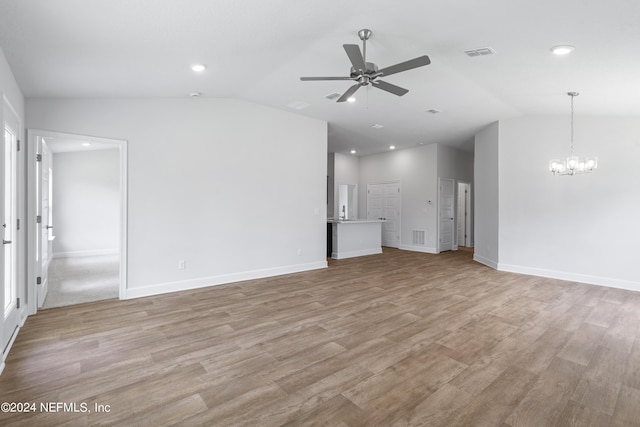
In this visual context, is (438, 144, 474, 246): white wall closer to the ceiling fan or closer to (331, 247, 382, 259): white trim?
(331, 247, 382, 259): white trim

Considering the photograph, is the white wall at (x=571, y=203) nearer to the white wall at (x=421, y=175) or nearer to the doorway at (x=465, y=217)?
the white wall at (x=421, y=175)

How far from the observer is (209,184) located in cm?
504

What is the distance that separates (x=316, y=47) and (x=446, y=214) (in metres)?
7.08

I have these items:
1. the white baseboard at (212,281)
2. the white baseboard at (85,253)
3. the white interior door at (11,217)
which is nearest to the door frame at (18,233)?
the white interior door at (11,217)

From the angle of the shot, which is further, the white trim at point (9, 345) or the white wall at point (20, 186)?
the white wall at point (20, 186)

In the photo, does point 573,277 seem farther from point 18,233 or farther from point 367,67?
point 18,233

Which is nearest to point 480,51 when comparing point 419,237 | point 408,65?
point 408,65

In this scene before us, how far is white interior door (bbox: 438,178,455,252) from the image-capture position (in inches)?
352

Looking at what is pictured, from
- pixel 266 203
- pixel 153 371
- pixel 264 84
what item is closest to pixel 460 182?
pixel 266 203

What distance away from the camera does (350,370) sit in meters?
2.46

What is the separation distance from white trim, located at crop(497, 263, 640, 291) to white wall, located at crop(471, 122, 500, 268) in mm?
321

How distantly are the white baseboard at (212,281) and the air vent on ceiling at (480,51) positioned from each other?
14.3ft

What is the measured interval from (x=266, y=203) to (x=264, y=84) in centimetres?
202

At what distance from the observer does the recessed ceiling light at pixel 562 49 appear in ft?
→ 10.1
